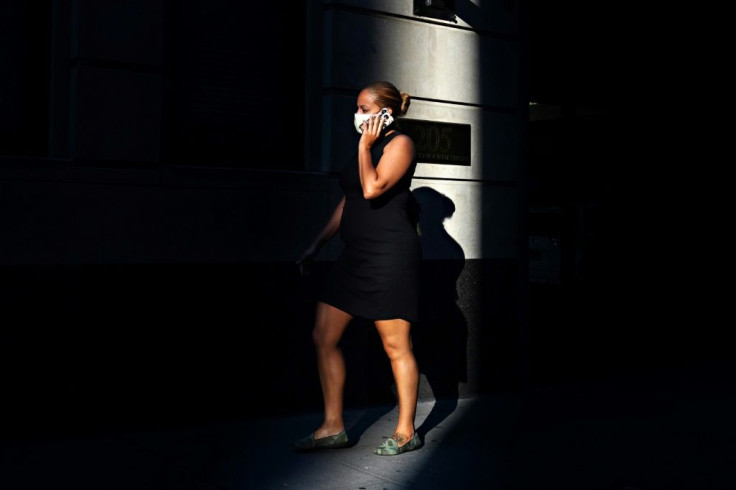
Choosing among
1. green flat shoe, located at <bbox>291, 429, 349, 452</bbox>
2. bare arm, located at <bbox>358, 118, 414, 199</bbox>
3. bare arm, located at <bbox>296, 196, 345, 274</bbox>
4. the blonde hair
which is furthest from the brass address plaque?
green flat shoe, located at <bbox>291, 429, 349, 452</bbox>

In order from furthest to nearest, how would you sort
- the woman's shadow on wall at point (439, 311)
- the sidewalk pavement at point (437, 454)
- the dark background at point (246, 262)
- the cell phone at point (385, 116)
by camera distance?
the woman's shadow on wall at point (439, 311) < the dark background at point (246, 262) < the cell phone at point (385, 116) < the sidewalk pavement at point (437, 454)

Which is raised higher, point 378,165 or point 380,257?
point 378,165

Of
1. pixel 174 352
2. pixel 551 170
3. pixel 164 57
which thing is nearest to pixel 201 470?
pixel 174 352

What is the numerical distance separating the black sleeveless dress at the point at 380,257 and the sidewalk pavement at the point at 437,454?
0.83m

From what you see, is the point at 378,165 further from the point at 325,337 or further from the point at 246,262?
the point at 246,262

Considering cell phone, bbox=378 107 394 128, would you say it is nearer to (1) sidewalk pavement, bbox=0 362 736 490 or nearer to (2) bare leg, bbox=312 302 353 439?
(2) bare leg, bbox=312 302 353 439

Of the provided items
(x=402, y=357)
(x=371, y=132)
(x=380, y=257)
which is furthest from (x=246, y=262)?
(x=371, y=132)

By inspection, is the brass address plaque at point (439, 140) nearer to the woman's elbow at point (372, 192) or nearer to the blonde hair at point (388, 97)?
the blonde hair at point (388, 97)

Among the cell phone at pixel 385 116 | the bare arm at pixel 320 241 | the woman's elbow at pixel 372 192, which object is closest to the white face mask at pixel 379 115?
the cell phone at pixel 385 116

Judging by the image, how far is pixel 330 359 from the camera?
5867mm

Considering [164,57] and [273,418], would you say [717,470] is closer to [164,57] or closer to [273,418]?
[273,418]

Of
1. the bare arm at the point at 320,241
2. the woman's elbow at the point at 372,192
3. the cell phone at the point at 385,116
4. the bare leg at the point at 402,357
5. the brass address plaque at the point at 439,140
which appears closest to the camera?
the woman's elbow at the point at 372,192

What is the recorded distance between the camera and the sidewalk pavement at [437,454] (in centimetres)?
527

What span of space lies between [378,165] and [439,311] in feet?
7.61
